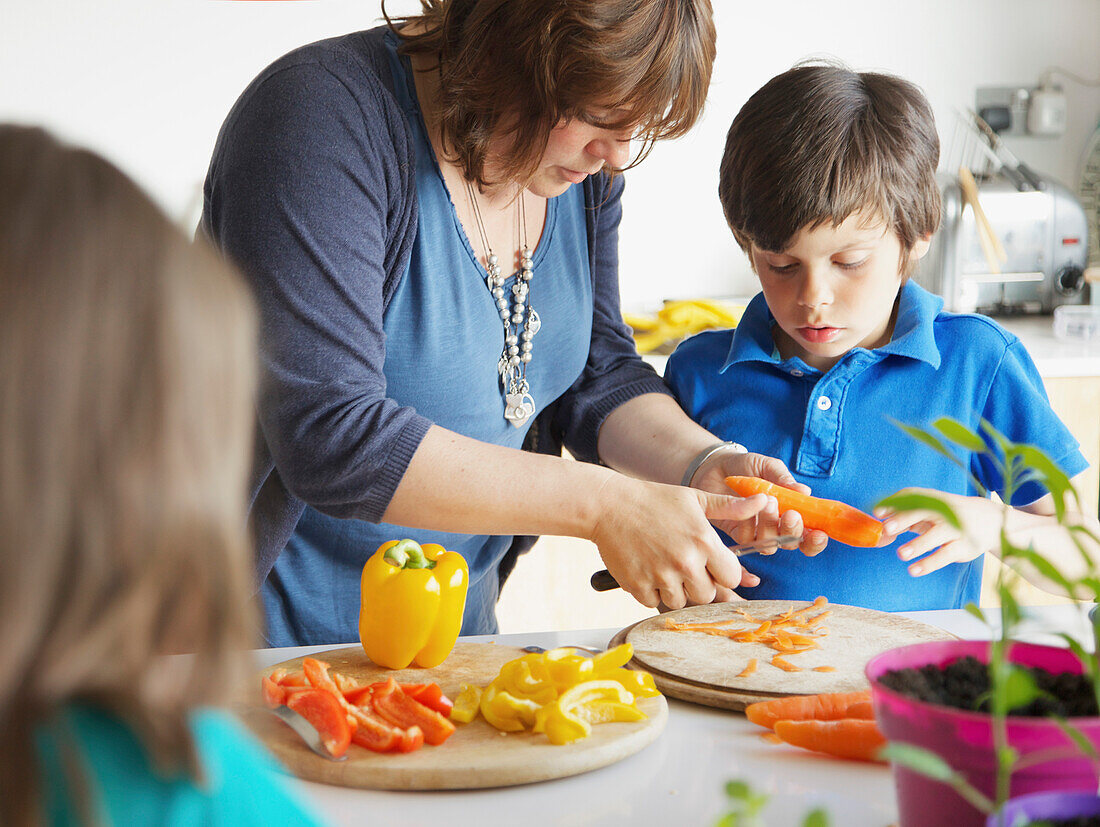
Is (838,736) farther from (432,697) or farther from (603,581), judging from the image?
(603,581)

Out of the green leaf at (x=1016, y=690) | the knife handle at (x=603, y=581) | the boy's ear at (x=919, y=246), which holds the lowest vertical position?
the knife handle at (x=603, y=581)

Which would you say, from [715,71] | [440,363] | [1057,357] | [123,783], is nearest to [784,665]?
[440,363]

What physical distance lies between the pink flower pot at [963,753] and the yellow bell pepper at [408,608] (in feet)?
1.68

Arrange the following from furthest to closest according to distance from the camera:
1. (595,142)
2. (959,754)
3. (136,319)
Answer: (595,142) < (959,754) < (136,319)

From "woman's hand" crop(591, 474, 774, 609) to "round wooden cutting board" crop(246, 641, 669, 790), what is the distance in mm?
203

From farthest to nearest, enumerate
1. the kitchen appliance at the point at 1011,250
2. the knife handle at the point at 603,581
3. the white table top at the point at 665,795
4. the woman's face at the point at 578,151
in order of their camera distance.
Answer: the kitchen appliance at the point at 1011,250 → the knife handle at the point at 603,581 → the woman's face at the point at 578,151 → the white table top at the point at 665,795

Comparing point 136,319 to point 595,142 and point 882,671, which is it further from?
point 595,142

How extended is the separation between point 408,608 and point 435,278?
41 centimetres

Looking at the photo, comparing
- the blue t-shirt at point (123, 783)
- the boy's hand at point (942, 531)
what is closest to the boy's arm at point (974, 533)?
the boy's hand at point (942, 531)

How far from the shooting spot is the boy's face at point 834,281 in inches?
55.2

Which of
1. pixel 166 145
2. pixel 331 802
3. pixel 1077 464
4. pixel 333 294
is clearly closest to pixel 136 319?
pixel 331 802

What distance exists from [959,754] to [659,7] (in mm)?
798

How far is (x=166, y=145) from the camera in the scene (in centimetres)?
295

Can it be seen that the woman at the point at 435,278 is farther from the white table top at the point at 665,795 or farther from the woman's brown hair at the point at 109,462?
the woman's brown hair at the point at 109,462
